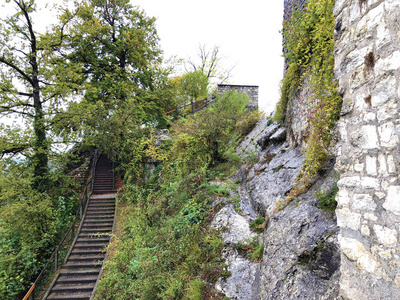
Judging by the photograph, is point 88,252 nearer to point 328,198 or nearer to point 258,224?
point 258,224

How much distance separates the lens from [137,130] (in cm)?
1272

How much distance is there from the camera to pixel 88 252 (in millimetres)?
9133

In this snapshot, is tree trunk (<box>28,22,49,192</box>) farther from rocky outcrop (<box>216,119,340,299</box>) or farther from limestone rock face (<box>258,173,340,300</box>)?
limestone rock face (<box>258,173,340,300</box>)

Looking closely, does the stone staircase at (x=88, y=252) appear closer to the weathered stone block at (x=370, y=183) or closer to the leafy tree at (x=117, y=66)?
the leafy tree at (x=117, y=66)

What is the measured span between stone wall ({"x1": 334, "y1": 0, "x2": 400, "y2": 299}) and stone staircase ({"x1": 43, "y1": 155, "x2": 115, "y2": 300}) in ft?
26.4

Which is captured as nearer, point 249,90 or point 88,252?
point 88,252

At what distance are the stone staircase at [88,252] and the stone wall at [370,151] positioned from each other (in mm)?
8044

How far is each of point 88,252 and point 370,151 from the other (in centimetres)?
1064

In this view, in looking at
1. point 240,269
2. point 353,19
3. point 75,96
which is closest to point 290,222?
point 240,269

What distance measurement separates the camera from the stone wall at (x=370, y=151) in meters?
1.47

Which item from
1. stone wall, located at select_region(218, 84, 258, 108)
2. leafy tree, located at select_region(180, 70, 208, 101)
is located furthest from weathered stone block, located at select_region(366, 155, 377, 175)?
leafy tree, located at select_region(180, 70, 208, 101)

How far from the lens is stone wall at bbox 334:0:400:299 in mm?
1472

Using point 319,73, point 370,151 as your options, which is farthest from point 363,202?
point 319,73

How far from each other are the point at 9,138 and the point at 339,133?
Result: 40.1ft
